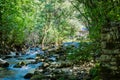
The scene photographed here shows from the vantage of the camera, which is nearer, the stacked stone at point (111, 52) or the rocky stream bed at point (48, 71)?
the stacked stone at point (111, 52)

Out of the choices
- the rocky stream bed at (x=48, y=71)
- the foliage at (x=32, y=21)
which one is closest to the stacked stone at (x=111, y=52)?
the rocky stream bed at (x=48, y=71)

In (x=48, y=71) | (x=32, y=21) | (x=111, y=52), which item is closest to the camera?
(x=111, y=52)

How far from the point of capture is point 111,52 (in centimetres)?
948

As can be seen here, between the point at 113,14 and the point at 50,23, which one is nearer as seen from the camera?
the point at 113,14

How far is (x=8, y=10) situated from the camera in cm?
3312

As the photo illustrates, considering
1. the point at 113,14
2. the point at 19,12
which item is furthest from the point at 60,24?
the point at 113,14

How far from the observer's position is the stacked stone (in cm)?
927

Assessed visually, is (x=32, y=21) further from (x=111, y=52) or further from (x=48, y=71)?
(x=111, y=52)

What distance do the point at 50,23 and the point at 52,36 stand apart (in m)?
8.11

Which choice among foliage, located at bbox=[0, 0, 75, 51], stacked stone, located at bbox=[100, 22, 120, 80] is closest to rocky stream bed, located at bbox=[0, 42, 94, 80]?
stacked stone, located at bbox=[100, 22, 120, 80]

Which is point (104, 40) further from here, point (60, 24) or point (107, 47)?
point (60, 24)

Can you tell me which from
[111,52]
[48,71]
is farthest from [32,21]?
[111,52]

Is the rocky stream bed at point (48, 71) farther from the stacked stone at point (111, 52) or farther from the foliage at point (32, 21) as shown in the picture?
the foliage at point (32, 21)

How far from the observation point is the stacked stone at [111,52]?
9.27m
